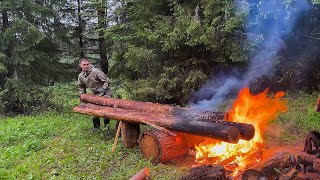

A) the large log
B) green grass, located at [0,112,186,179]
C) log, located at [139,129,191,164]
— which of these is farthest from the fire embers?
green grass, located at [0,112,186,179]

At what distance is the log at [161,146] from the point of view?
699 centimetres

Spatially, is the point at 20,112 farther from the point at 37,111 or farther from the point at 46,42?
the point at 46,42

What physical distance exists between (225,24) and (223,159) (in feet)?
15.1

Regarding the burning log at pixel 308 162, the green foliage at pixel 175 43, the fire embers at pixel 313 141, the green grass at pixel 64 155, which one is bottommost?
the green grass at pixel 64 155

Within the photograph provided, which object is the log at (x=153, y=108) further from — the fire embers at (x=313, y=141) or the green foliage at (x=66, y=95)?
the green foliage at (x=66, y=95)

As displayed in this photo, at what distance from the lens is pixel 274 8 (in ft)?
29.8

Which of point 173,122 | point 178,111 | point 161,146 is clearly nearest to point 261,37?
point 178,111

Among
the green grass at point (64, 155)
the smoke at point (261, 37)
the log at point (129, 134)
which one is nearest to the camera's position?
the green grass at point (64, 155)

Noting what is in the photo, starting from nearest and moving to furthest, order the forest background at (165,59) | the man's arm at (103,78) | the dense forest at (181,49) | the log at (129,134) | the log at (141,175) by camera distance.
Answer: the log at (141,175) → the log at (129,134) → the forest background at (165,59) → the man's arm at (103,78) → the dense forest at (181,49)

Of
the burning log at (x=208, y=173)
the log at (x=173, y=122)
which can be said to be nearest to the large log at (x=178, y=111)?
the log at (x=173, y=122)

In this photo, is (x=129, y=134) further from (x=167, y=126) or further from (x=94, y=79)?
(x=94, y=79)

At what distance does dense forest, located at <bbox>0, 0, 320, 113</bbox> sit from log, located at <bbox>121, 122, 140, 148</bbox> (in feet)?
10.0

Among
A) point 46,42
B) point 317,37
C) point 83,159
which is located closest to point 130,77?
point 46,42

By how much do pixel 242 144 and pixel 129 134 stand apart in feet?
9.22
